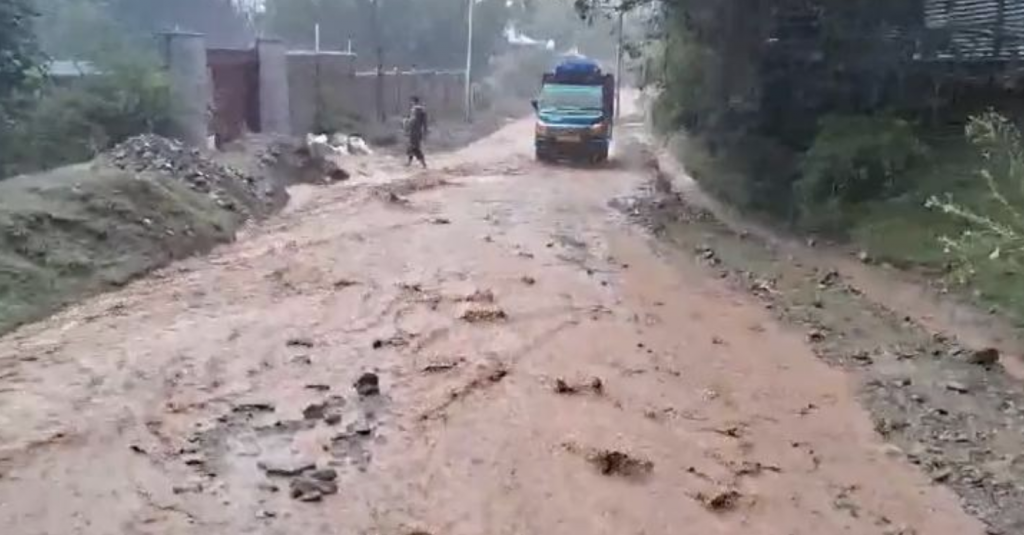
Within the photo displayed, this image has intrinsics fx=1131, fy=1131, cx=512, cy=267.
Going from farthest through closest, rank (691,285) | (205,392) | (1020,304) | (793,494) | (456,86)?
(456,86) < (691,285) < (1020,304) < (205,392) < (793,494)

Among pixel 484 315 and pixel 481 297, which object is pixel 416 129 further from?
pixel 484 315

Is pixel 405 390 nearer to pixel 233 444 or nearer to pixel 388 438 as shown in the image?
pixel 388 438

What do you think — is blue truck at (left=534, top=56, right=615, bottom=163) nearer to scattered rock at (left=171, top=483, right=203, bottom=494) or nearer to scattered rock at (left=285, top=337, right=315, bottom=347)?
scattered rock at (left=285, top=337, right=315, bottom=347)

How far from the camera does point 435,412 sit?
7.82m

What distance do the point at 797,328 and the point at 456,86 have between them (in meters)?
34.2

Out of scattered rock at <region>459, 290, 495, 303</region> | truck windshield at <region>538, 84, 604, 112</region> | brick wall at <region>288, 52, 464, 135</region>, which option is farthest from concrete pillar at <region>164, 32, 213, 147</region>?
scattered rock at <region>459, 290, 495, 303</region>

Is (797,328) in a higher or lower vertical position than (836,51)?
lower

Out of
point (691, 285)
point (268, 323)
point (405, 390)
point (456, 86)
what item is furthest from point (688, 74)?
point (456, 86)

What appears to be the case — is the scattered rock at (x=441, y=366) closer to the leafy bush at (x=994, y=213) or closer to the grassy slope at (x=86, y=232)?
the grassy slope at (x=86, y=232)

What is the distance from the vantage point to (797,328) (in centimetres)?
1045

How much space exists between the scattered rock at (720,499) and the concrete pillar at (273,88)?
19111mm

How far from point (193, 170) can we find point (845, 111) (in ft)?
30.0

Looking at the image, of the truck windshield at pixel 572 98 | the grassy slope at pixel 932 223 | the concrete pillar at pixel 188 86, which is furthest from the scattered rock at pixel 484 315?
the truck windshield at pixel 572 98

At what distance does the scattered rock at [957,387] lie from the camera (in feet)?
27.7
